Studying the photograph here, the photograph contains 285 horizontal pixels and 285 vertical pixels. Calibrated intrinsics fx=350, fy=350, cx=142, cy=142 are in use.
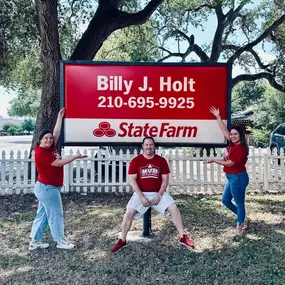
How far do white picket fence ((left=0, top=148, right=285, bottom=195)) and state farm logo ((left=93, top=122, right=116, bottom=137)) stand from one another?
2.82 metres

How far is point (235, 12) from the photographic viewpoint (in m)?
14.8

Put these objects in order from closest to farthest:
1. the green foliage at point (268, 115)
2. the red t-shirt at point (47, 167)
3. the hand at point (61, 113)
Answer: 1. the red t-shirt at point (47, 167)
2. the hand at point (61, 113)
3. the green foliage at point (268, 115)

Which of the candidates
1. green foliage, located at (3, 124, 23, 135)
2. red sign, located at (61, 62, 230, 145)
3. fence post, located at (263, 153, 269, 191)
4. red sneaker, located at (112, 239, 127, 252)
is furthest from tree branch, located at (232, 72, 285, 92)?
green foliage, located at (3, 124, 23, 135)

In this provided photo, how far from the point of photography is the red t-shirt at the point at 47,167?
451cm

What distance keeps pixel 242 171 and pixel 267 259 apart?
4.19ft

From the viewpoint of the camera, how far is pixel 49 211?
4625 millimetres

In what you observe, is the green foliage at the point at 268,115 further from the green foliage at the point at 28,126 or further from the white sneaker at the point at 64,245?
the green foliage at the point at 28,126

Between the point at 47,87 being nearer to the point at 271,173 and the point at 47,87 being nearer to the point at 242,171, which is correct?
the point at 242,171

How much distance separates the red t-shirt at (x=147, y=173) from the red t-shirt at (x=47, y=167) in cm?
98

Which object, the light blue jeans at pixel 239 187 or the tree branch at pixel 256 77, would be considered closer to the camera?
the light blue jeans at pixel 239 187

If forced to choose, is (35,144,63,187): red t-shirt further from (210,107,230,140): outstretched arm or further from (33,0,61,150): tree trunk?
(33,0,61,150): tree trunk

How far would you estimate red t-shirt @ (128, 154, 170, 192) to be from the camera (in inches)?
187

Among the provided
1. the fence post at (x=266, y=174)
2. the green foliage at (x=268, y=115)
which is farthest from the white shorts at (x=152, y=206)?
the green foliage at (x=268, y=115)

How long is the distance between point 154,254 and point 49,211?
1.49 m
